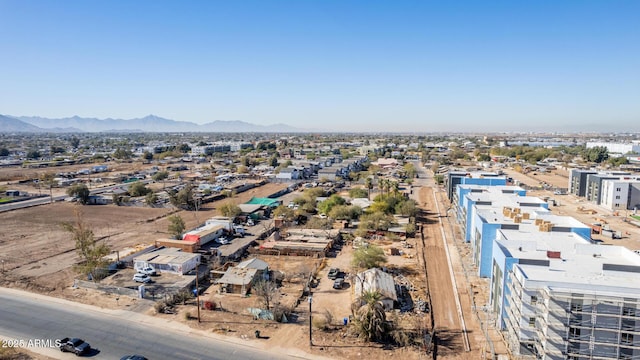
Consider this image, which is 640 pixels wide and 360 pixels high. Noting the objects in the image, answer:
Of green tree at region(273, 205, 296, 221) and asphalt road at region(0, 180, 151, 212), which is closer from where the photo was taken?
green tree at region(273, 205, 296, 221)

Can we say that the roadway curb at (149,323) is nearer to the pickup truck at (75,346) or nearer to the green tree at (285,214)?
the pickup truck at (75,346)

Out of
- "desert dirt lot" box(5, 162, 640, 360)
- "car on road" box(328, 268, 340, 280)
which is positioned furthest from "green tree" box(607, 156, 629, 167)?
"car on road" box(328, 268, 340, 280)

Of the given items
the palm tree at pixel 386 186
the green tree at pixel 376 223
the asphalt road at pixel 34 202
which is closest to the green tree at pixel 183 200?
the asphalt road at pixel 34 202

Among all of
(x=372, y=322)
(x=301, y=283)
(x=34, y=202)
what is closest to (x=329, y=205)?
(x=301, y=283)

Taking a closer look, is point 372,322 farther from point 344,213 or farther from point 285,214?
point 285,214

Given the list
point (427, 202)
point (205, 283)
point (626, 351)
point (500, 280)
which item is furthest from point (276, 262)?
point (427, 202)

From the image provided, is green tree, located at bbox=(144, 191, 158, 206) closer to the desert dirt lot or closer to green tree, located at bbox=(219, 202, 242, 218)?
the desert dirt lot

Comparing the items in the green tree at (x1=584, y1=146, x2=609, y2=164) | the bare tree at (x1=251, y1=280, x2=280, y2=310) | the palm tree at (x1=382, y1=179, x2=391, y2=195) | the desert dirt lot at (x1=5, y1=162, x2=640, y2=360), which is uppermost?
the green tree at (x1=584, y1=146, x2=609, y2=164)
